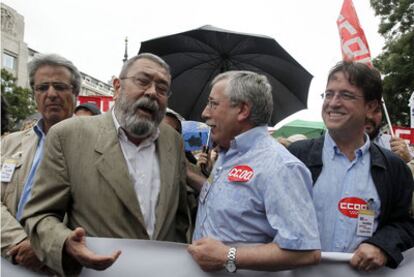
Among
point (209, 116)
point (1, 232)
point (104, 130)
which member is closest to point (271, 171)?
point (209, 116)

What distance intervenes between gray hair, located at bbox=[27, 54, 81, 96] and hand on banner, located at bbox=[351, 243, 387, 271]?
7.45 feet

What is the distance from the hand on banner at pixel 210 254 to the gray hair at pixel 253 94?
0.70 metres

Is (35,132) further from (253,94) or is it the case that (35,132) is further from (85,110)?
(85,110)

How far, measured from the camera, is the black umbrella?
15.2 ft

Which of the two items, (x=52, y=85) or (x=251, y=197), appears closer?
(x=251, y=197)

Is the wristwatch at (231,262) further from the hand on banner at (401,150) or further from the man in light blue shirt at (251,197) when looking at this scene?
the hand on banner at (401,150)

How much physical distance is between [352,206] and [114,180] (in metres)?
1.30

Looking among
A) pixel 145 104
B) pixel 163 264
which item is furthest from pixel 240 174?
pixel 145 104

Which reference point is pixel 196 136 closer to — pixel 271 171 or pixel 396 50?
pixel 271 171

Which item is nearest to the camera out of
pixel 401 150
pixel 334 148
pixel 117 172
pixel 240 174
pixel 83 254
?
pixel 83 254

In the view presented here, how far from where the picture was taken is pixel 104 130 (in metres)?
2.59

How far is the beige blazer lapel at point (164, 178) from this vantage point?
2.54 metres

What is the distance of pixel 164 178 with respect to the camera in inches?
104

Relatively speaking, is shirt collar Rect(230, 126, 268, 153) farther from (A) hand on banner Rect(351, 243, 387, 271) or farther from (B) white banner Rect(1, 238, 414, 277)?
(A) hand on banner Rect(351, 243, 387, 271)
